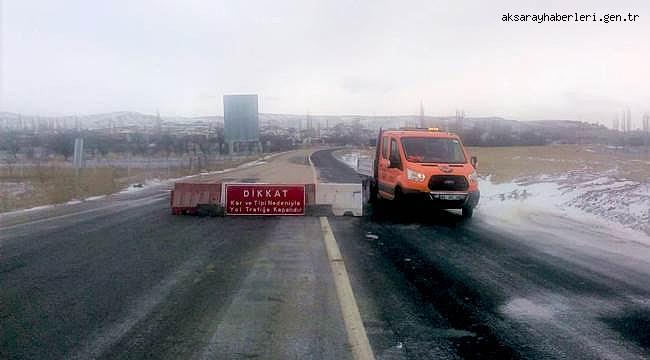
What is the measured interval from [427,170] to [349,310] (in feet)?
28.6

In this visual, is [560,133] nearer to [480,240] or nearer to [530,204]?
[530,204]

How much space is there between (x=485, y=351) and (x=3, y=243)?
27.8 ft

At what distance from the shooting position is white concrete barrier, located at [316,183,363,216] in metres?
15.0

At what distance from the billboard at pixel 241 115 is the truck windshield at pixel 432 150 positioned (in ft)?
133

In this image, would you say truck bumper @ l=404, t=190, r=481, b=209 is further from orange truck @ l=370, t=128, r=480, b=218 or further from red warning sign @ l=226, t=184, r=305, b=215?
red warning sign @ l=226, t=184, r=305, b=215

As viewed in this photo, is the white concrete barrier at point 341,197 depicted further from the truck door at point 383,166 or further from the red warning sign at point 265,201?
the truck door at point 383,166

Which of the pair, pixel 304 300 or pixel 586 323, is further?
pixel 304 300

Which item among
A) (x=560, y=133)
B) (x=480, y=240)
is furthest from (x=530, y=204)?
(x=560, y=133)

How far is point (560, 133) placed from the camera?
87562 millimetres

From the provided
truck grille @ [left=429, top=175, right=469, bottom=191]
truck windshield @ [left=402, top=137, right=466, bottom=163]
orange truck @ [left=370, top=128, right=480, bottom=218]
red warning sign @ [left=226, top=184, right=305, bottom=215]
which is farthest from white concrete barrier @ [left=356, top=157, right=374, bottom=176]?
truck grille @ [left=429, top=175, right=469, bottom=191]

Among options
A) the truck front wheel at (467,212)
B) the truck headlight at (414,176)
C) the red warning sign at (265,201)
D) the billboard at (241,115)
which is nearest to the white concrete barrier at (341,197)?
the red warning sign at (265,201)

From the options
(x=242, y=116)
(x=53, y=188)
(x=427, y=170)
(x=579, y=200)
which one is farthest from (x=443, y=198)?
(x=242, y=116)

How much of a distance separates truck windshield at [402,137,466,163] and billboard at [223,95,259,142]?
40452mm

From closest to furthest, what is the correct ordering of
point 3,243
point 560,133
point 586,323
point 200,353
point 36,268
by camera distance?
point 200,353 → point 586,323 → point 36,268 → point 3,243 → point 560,133
